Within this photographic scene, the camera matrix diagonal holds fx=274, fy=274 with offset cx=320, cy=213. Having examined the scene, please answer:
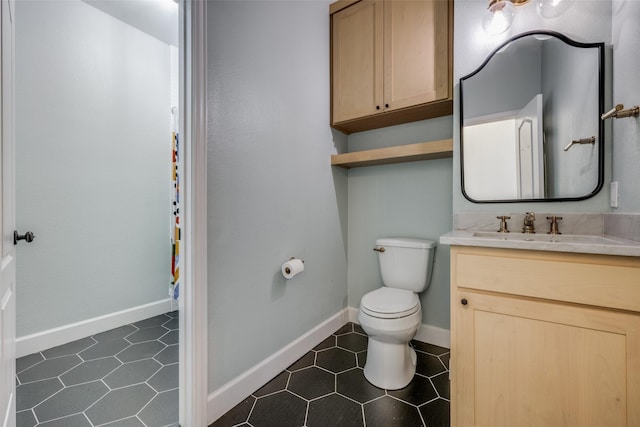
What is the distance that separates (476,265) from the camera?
3.54ft

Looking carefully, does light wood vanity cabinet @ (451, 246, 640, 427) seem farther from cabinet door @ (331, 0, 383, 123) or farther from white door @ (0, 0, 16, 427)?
white door @ (0, 0, 16, 427)

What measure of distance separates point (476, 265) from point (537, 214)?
2.04 feet

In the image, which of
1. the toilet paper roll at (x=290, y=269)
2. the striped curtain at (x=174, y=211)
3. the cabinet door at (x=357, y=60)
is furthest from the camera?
the striped curtain at (x=174, y=211)

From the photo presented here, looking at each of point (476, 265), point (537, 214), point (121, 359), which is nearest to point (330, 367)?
point (476, 265)

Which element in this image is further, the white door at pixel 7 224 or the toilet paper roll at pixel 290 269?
the toilet paper roll at pixel 290 269

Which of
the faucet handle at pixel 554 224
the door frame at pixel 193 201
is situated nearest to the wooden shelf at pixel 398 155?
the faucet handle at pixel 554 224

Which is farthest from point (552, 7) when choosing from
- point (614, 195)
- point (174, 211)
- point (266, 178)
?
point (174, 211)

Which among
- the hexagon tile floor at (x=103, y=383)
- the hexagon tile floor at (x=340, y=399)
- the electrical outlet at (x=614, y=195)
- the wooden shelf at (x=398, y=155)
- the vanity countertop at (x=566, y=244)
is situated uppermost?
the wooden shelf at (x=398, y=155)

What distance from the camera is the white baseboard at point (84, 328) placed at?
1.80 meters

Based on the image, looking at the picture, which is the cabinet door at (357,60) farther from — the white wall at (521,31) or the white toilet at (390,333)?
the white toilet at (390,333)

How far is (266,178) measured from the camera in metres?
1.57

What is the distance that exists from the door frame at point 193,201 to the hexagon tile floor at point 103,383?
0.77 ft

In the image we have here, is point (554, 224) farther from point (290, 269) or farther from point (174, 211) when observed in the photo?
point (174, 211)

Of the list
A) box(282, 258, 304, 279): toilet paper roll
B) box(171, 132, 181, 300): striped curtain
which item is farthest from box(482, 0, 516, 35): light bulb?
box(171, 132, 181, 300): striped curtain
